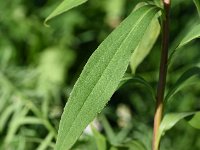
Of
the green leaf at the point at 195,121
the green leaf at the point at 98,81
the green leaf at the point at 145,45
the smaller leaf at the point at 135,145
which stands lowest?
the smaller leaf at the point at 135,145

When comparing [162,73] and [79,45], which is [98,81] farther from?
[79,45]

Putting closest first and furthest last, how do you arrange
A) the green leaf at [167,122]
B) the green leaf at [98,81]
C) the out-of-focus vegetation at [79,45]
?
the green leaf at [98,81] < the green leaf at [167,122] < the out-of-focus vegetation at [79,45]

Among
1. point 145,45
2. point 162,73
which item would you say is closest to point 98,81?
point 162,73

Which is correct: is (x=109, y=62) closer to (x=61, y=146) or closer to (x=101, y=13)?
(x=61, y=146)

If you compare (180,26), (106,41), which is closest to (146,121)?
(180,26)

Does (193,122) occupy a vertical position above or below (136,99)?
above

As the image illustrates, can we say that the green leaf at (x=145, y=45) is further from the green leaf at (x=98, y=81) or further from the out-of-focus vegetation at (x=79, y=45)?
the out-of-focus vegetation at (x=79, y=45)

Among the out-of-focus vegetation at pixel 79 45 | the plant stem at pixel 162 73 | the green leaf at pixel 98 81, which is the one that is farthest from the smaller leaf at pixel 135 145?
the out-of-focus vegetation at pixel 79 45

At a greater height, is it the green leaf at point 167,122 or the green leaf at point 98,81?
the green leaf at point 98,81
